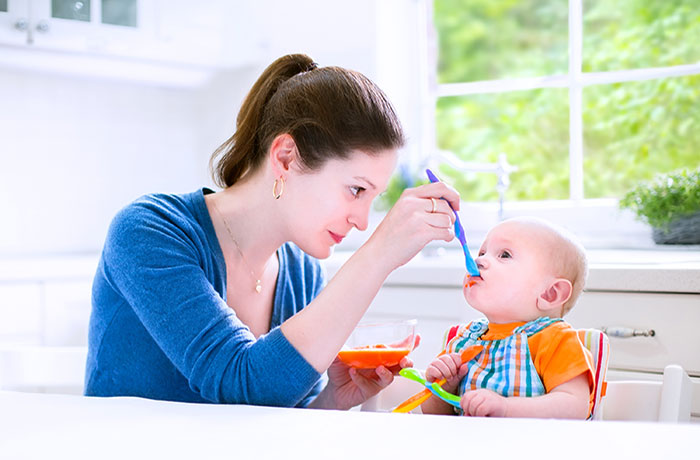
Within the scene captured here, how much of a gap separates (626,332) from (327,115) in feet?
3.02

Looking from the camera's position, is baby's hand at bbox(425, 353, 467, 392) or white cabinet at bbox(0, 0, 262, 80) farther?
white cabinet at bbox(0, 0, 262, 80)

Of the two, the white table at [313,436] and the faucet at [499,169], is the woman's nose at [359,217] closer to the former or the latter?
the white table at [313,436]

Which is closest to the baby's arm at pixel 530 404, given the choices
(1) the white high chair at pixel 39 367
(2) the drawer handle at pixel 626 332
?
(2) the drawer handle at pixel 626 332

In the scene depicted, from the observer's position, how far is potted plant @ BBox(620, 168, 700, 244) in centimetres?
213

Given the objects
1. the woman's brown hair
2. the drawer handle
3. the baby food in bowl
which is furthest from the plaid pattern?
the drawer handle

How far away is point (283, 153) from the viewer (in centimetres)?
139

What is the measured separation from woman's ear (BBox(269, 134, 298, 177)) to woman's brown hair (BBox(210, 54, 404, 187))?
14 millimetres

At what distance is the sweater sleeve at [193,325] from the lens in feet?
3.65

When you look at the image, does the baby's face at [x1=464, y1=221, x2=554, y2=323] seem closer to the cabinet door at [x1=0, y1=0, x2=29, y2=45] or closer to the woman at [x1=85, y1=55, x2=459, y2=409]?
the woman at [x1=85, y1=55, x2=459, y2=409]

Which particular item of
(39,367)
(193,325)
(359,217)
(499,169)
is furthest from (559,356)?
(499,169)

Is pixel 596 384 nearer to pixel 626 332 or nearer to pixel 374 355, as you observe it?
pixel 374 355

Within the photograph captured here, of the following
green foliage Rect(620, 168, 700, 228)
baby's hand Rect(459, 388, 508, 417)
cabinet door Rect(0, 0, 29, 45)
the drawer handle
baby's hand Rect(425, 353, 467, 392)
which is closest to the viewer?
baby's hand Rect(459, 388, 508, 417)

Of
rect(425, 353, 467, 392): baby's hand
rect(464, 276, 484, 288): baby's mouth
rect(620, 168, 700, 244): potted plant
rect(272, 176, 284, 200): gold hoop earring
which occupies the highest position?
rect(272, 176, 284, 200): gold hoop earring

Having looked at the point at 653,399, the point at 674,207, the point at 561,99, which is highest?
the point at 561,99
